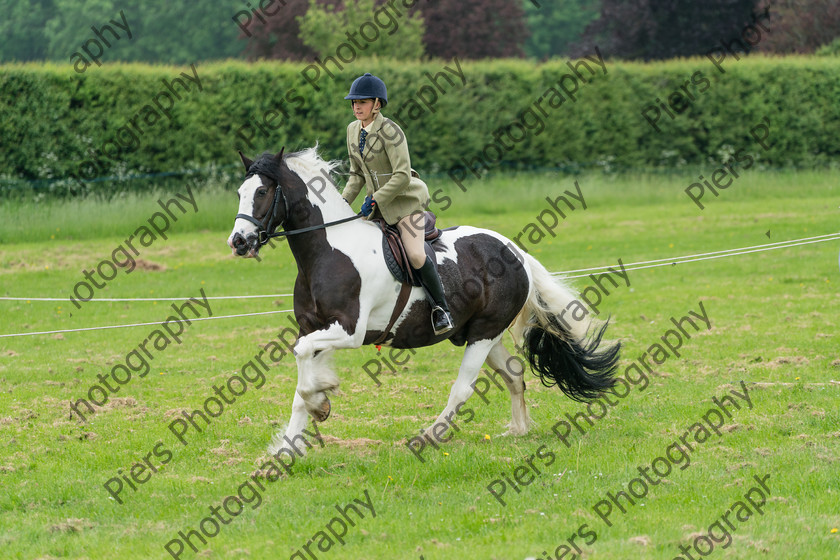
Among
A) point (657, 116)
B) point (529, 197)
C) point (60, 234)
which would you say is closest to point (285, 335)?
point (60, 234)

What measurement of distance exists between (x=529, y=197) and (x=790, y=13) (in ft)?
62.6

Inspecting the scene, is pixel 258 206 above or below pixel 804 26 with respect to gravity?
above

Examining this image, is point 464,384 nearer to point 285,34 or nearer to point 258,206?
point 258,206

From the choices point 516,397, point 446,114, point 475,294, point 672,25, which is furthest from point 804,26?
point 475,294

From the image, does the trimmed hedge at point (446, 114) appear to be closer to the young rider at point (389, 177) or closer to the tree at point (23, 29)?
the young rider at point (389, 177)

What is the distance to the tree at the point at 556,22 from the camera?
59.1m

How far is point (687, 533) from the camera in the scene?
18.9 feet

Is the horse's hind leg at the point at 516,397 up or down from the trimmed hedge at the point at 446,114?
up

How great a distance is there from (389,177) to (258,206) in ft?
3.88

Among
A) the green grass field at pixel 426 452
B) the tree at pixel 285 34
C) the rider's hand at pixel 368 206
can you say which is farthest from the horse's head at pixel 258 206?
the tree at pixel 285 34

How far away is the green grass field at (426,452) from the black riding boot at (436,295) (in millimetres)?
1009

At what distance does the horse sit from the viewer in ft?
23.1

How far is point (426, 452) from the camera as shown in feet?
24.8

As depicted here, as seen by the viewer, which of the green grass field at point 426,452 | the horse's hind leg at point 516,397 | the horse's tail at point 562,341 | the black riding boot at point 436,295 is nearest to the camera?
the green grass field at point 426,452
